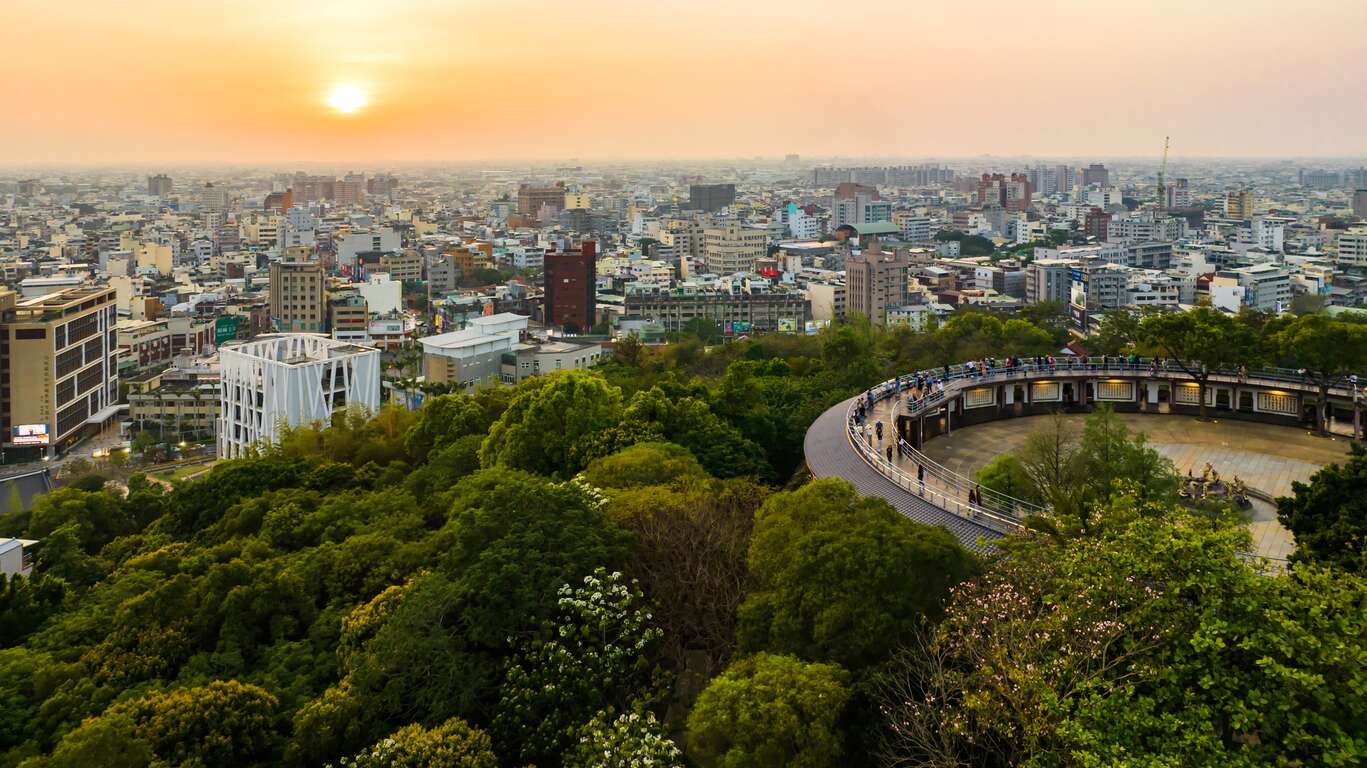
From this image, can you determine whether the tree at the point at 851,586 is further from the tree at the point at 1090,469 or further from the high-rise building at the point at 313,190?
the high-rise building at the point at 313,190

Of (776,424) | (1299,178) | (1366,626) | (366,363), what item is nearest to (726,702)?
(1366,626)

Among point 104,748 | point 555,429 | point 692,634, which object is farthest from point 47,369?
point 692,634

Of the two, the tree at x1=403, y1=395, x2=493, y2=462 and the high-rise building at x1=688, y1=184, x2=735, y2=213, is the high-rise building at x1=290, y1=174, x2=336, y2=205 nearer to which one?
the high-rise building at x1=688, y1=184, x2=735, y2=213

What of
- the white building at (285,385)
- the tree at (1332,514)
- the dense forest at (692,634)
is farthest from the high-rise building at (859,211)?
the dense forest at (692,634)

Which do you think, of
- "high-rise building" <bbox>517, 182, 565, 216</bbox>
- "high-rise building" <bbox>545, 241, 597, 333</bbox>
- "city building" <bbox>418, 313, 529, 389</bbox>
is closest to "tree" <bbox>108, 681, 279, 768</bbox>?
"city building" <bbox>418, 313, 529, 389</bbox>

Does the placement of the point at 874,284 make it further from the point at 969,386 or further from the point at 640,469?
the point at 640,469

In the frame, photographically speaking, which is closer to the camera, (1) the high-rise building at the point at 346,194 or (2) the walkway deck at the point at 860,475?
(2) the walkway deck at the point at 860,475

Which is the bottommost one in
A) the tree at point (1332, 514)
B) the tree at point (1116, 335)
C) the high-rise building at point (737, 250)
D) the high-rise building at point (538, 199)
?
the tree at point (1332, 514)
